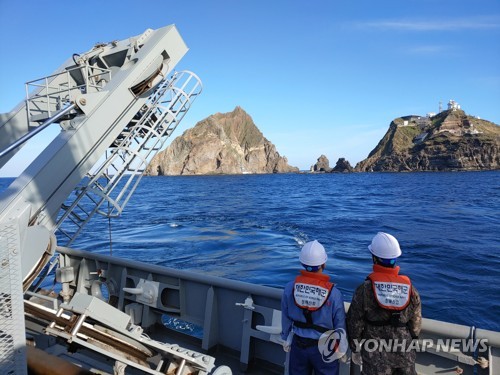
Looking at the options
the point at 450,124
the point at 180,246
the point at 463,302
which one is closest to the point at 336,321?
the point at 463,302

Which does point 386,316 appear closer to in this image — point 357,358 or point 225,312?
point 357,358

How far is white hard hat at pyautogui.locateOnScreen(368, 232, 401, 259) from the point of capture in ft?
10.6

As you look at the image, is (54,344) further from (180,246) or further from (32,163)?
(180,246)

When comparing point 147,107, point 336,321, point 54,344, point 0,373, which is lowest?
point 54,344

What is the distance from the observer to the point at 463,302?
30.3 feet

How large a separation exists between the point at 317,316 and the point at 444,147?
169 m

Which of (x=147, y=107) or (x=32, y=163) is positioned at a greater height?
(x=147, y=107)

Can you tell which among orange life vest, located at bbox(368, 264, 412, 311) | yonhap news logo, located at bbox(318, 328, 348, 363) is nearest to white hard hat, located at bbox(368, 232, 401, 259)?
orange life vest, located at bbox(368, 264, 412, 311)

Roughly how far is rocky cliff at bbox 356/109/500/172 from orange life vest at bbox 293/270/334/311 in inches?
6359

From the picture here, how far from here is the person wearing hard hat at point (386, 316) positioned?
10.5 feet

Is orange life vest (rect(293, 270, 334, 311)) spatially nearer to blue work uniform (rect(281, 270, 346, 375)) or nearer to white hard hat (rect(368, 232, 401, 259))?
blue work uniform (rect(281, 270, 346, 375))

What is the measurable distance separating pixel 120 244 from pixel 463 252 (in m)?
16.6

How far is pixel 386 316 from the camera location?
129 inches

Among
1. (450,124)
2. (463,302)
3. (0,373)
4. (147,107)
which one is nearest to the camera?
(0,373)
